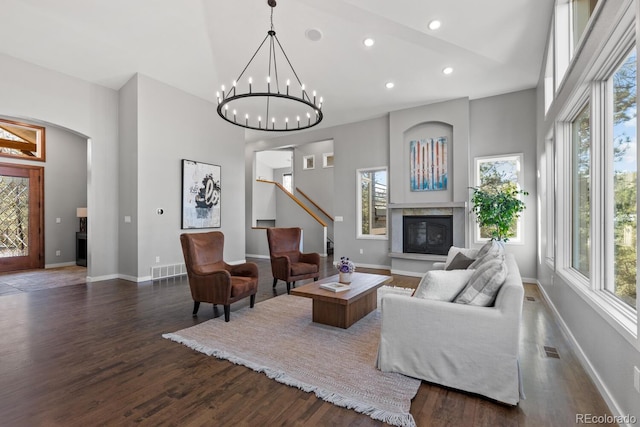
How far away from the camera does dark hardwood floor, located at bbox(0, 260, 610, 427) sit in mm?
1854

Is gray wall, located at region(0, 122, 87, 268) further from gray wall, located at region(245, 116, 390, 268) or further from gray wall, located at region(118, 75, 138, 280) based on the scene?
gray wall, located at region(245, 116, 390, 268)

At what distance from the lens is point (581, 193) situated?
3.16 m

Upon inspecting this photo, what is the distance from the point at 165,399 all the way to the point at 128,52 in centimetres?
553

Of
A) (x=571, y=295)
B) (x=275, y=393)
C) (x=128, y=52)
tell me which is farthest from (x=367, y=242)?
(x=128, y=52)

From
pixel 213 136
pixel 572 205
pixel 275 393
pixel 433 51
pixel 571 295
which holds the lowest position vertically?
pixel 275 393

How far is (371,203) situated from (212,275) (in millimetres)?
4663

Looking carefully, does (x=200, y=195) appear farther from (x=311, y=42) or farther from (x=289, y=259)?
(x=311, y=42)

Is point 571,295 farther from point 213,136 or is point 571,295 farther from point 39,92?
point 39,92

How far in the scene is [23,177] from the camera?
6.89 meters

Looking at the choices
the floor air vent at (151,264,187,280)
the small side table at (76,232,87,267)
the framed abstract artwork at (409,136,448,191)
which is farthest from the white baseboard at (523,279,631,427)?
the small side table at (76,232,87,267)

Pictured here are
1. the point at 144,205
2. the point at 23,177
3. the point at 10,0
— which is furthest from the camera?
the point at 23,177

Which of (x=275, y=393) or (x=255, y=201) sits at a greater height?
(x=255, y=201)

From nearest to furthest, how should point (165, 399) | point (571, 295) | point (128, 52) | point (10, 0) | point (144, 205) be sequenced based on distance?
point (165, 399) → point (571, 295) → point (10, 0) → point (128, 52) → point (144, 205)

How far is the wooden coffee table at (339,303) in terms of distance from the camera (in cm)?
314
